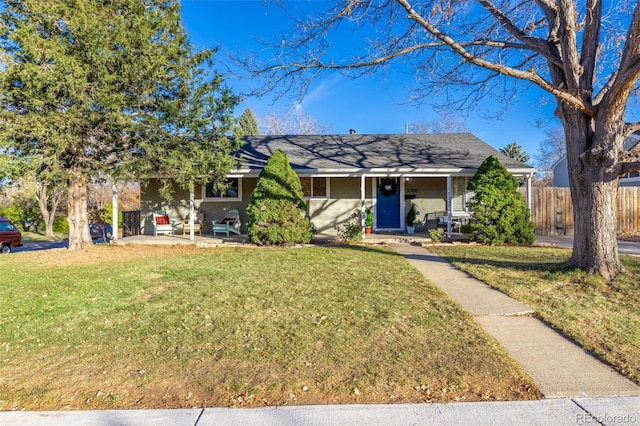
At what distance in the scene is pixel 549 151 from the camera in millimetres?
36906

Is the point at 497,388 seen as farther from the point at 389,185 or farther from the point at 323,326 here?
the point at 389,185

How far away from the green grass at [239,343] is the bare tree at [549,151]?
1433 inches

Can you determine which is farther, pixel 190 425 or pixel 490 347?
pixel 490 347

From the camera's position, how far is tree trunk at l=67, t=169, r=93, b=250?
367 inches

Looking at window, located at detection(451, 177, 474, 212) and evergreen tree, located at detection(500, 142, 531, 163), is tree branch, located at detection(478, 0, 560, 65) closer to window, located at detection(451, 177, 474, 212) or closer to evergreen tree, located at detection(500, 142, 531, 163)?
window, located at detection(451, 177, 474, 212)

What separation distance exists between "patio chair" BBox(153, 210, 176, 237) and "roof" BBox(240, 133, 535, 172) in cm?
318

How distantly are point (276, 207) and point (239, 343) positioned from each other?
6.46m

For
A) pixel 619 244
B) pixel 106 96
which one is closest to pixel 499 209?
pixel 619 244

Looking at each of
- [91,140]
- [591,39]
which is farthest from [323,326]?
[91,140]

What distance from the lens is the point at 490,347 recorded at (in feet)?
11.1

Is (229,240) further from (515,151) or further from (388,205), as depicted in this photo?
(515,151)

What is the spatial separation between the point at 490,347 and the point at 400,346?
0.84 meters

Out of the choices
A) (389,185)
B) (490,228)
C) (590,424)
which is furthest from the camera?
(389,185)

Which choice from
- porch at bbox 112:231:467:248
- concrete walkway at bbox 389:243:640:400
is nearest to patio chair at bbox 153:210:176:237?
porch at bbox 112:231:467:248
